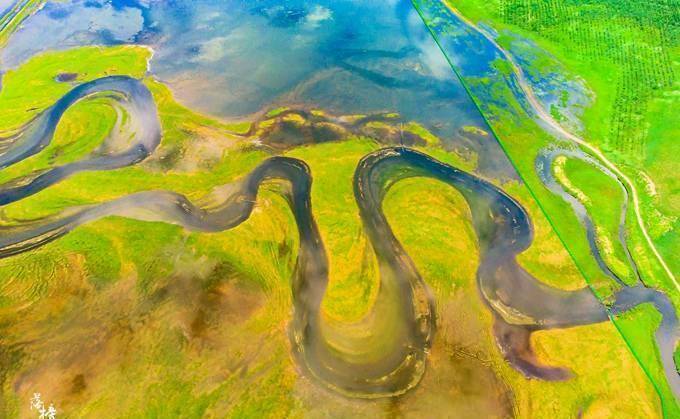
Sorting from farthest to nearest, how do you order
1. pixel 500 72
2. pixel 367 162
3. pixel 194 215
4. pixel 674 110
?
1. pixel 500 72
2. pixel 674 110
3. pixel 367 162
4. pixel 194 215

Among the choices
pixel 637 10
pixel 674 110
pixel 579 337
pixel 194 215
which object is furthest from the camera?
pixel 637 10

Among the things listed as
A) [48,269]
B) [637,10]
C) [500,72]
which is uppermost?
[637,10]

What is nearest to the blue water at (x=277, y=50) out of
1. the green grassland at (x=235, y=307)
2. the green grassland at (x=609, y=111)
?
the green grassland at (x=609, y=111)

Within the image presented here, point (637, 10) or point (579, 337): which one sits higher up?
point (637, 10)

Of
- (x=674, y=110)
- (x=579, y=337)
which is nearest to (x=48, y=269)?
(x=579, y=337)

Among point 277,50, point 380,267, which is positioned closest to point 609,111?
point 380,267

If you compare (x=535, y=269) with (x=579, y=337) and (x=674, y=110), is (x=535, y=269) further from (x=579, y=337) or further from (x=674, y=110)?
(x=674, y=110)

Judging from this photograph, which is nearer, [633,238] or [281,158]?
[633,238]


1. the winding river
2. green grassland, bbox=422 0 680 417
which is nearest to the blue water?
green grassland, bbox=422 0 680 417
